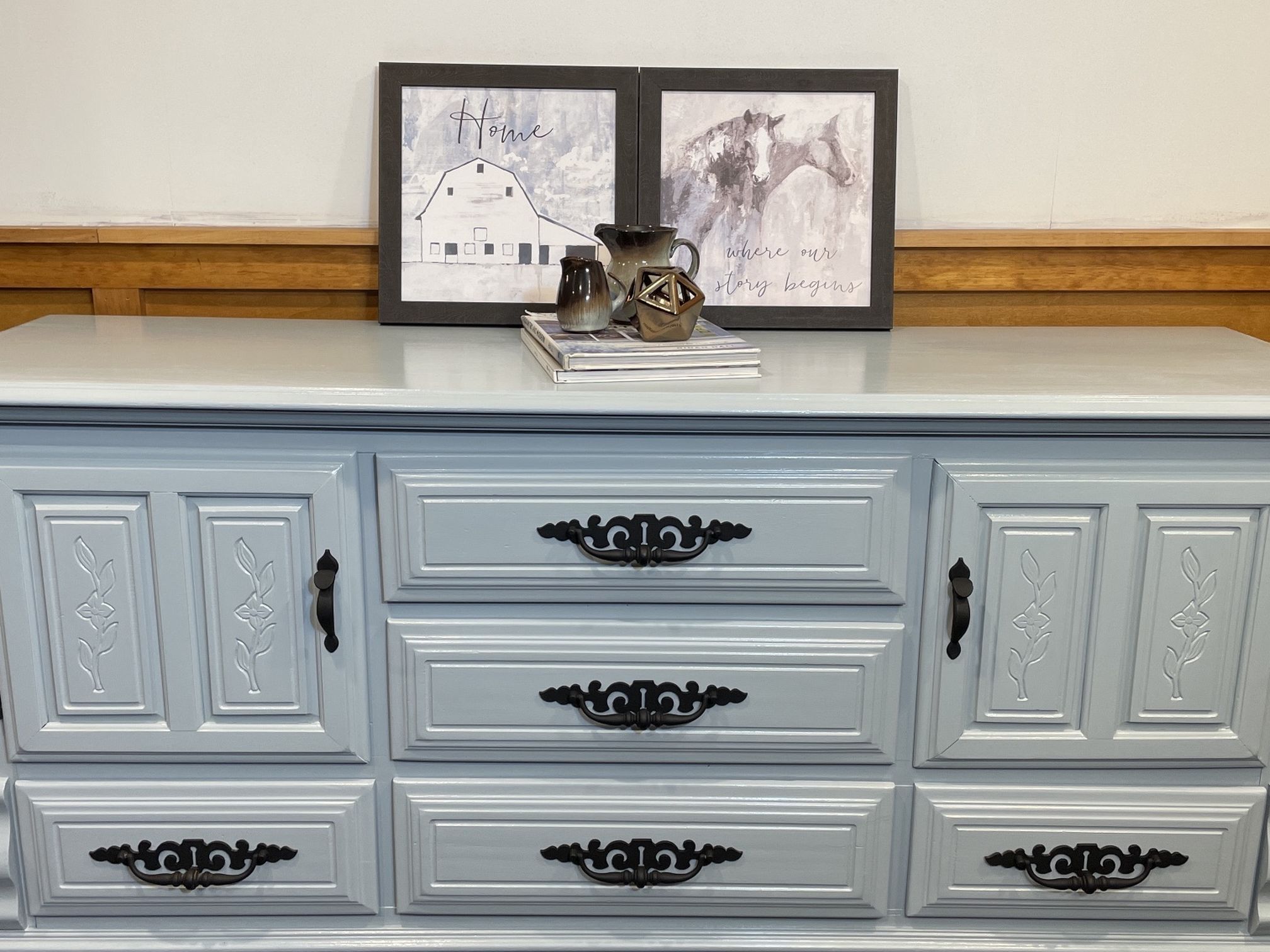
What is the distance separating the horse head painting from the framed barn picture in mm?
84

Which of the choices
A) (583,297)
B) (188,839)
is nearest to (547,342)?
(583,297)

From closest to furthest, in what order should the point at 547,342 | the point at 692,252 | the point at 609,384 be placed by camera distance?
the point at 609,384 → the point at 547,342 → the point at 692,252

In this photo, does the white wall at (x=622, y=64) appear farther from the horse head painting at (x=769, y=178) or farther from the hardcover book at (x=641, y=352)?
the hardcover book at (x=641, y=352)

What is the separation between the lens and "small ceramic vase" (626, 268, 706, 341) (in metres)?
1.25

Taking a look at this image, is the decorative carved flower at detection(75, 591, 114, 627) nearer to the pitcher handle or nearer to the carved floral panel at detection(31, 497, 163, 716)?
the carved floral panel at detection(31, 497, 163, 716)

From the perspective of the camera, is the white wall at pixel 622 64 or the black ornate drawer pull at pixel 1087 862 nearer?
the black ornate drawer pull at pixel 1087 862

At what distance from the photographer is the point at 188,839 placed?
129 centimetres

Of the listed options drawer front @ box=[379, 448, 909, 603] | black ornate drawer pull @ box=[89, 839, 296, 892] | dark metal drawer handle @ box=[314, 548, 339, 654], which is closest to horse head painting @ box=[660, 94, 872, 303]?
drawer front @ box=[379, 448, 909, 603]

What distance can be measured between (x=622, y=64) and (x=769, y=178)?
0.28 m

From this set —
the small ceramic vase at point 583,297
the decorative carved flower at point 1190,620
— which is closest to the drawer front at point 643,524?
the small ceramic vase at point 583,297

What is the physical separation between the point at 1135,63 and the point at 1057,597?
2.89 ft

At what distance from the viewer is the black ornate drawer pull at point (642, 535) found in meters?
1.20

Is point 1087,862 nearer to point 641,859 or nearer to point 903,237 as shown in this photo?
point 641,859

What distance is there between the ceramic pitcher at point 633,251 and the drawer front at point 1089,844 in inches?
27.7
